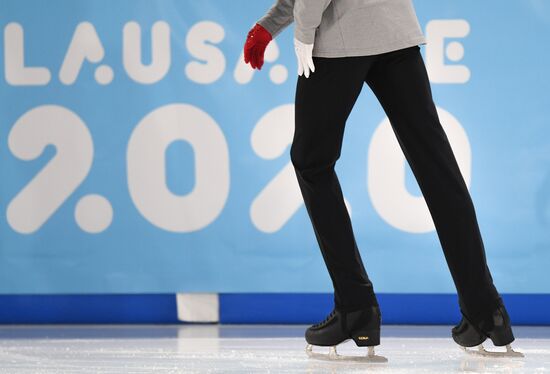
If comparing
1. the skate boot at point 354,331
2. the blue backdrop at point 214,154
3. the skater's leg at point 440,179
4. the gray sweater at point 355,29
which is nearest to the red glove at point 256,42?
the gray sweater at point 355,29

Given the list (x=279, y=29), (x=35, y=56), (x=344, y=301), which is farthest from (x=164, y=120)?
(x=344, y=301)

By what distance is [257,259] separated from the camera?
2.80 metres

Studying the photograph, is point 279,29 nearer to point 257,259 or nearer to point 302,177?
point 302,177

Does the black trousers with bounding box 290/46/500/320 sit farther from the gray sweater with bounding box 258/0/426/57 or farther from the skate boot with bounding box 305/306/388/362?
the skate boot with bounding box 305/306/388/362

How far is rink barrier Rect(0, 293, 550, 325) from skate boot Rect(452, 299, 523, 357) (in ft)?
3.15

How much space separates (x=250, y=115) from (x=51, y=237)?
0.73 meters

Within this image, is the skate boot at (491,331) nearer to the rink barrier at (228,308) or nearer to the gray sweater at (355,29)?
the gray sweater at (355,29)

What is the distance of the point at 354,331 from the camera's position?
1.83 metres

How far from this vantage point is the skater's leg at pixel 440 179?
1761 mm

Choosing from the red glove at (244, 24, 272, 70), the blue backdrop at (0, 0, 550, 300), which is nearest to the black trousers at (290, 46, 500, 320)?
the red glove at (244, 24, 272, 70)

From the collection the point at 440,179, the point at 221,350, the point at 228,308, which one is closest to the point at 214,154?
the point at 228,308

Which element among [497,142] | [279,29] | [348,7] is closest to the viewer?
[348,7]

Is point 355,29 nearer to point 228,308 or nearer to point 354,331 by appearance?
point 354,331

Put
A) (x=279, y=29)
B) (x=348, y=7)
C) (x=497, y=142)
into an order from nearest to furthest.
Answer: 1. (x=348, y=7)
2. (x=279, y=29)
3. (x=497, y=142)
